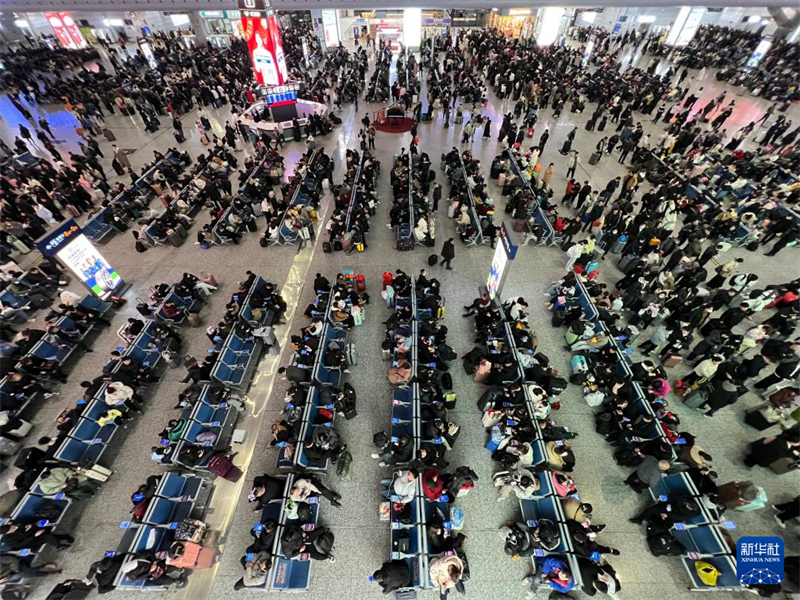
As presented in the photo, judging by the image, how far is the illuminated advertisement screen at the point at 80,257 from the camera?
9.54 meters

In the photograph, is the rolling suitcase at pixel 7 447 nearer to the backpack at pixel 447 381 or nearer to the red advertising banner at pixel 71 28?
the backpack at pixel 447 381

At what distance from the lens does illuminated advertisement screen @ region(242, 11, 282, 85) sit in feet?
61.9

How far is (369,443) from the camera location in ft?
26.4

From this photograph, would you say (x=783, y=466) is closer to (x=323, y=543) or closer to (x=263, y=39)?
(x=323, y=543)

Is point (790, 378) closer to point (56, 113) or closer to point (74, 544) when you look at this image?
point (74, 544)

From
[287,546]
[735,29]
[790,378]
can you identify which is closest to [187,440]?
[287,546]

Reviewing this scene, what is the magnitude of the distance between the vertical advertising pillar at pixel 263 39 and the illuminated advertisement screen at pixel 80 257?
15947 millimetres

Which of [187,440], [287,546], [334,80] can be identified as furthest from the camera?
[334,80]

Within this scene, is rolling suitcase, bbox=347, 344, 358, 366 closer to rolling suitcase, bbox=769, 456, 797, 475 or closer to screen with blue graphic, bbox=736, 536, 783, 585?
screen with blue graphic, bbox=736, 536, 783, 585

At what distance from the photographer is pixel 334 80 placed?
29.8 m

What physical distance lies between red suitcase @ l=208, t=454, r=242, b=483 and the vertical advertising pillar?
2245 cm

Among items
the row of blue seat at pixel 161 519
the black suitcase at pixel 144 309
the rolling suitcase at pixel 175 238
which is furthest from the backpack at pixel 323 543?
the rolling suitcase at pixel 175 238

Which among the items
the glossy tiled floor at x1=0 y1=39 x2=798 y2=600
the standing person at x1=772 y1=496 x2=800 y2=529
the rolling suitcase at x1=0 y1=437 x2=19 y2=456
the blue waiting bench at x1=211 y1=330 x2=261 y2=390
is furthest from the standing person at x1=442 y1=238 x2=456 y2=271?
the rolling suitcase at x1=0 y1=437 x2=19 y2=456

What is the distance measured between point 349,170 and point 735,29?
2389 inches
